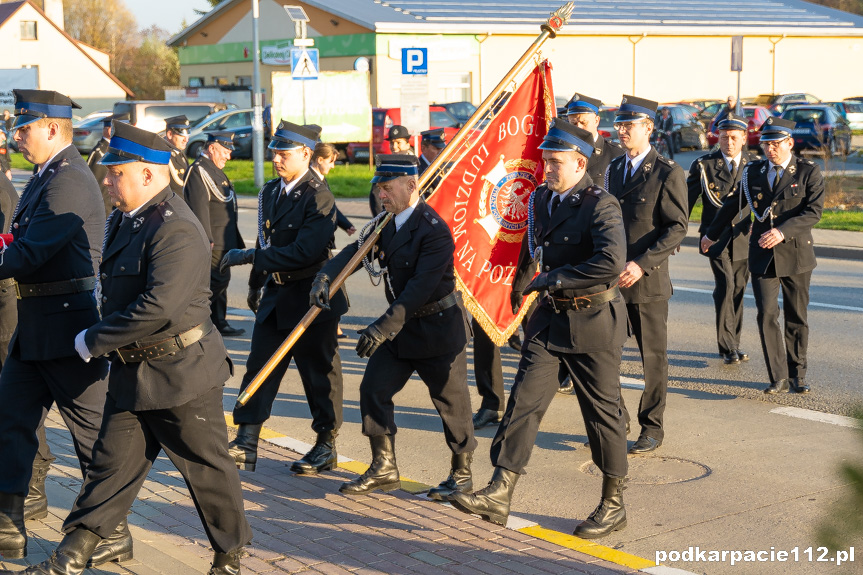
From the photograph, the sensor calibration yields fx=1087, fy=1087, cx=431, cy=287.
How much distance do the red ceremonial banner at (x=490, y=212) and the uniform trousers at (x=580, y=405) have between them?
1.64 metres

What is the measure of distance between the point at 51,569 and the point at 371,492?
6.78ft

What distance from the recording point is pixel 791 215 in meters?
8.56

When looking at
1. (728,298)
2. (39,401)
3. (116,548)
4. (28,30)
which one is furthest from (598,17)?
(116,548)

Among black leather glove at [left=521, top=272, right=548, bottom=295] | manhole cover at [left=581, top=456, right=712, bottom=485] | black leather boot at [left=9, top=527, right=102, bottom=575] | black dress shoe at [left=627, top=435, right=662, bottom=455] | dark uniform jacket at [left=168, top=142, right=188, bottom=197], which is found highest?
dark uniform jacket at [left=168, top=142, right=188, bottom=197]

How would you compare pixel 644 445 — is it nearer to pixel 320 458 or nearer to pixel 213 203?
pixel 320 458

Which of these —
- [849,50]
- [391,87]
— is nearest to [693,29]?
[849,50]

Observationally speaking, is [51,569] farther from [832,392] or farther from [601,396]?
[832,392]

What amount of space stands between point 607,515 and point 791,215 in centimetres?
400

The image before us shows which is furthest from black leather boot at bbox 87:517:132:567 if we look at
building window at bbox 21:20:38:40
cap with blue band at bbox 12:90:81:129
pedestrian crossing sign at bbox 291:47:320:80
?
building window at bbox 21:20:38:40

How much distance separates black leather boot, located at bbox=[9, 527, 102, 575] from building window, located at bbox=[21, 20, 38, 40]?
6624cm

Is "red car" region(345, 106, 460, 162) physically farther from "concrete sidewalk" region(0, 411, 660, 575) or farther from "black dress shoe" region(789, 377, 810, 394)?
"concrete sidewalk" region(0, 411, 660, 575)

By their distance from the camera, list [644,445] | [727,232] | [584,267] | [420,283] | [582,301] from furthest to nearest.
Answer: [727,232] → [644,445] → [420,283] → [582,301] → [584,267]

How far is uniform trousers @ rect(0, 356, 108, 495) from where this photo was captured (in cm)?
518

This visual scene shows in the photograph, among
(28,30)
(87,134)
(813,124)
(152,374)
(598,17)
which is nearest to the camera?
(152,374)
